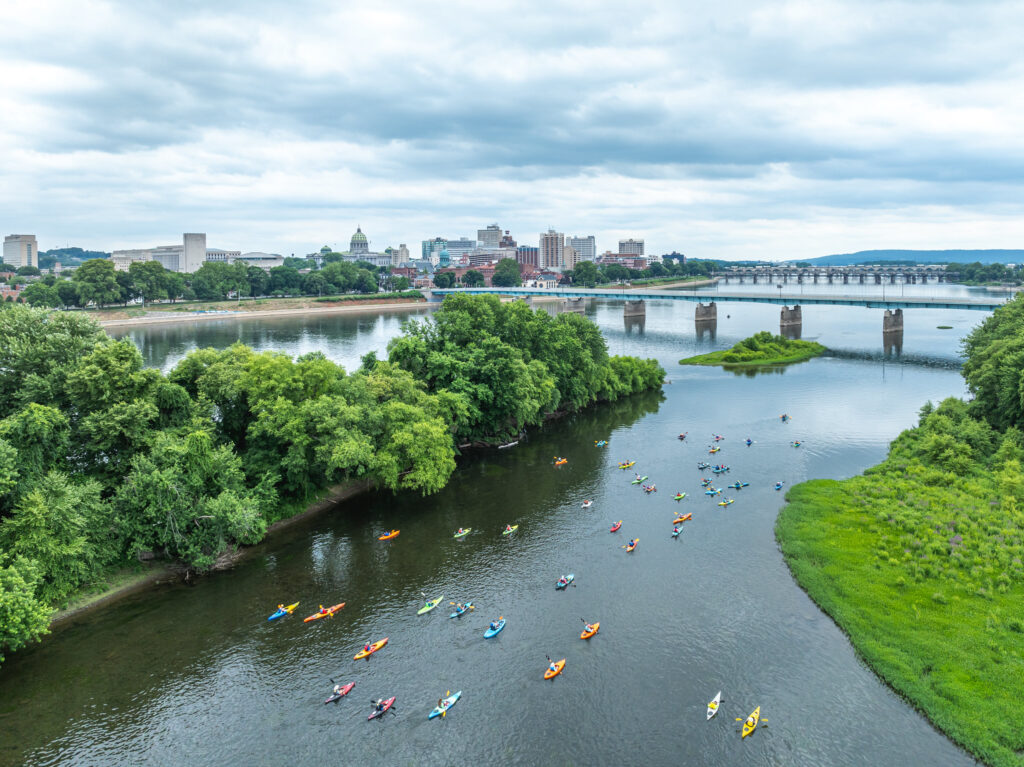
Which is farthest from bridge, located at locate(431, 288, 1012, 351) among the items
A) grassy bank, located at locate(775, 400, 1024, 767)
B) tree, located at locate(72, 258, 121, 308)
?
tree, located at locate(72, 258, 121, 308)

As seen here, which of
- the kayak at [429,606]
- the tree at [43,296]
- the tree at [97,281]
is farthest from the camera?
the tree at [97,281]

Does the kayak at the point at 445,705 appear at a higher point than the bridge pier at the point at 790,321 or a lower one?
lower

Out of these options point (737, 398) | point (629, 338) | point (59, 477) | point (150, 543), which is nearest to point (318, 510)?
point (150, 543)

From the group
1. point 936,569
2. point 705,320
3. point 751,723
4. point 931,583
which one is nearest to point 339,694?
point 751,723

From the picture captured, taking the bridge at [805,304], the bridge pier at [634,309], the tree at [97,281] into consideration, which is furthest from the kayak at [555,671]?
the tree at [97,281]

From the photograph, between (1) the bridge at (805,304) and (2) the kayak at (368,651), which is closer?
(2) the kayak at (368,651)

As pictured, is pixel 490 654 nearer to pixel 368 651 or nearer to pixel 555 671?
pixel 555 671

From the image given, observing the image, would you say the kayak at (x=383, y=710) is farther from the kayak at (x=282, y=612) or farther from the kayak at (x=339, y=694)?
the kayak at (x=282, y=612)
